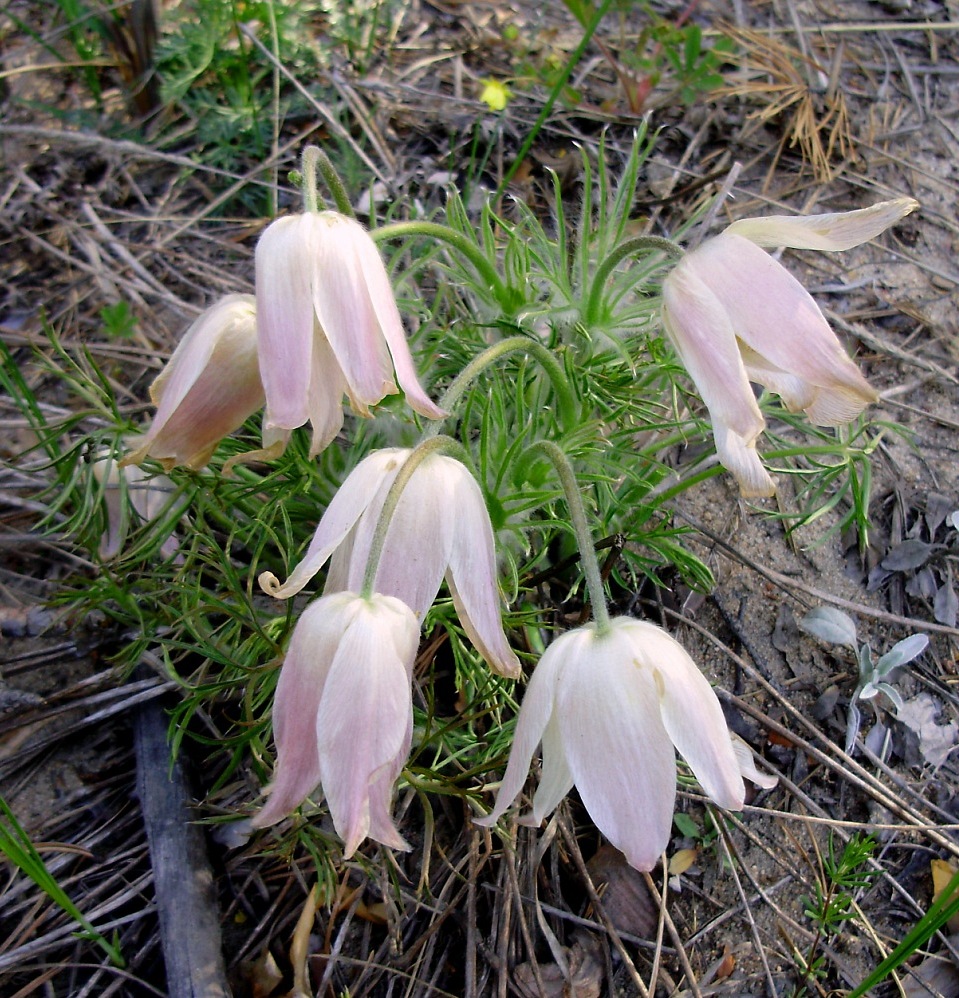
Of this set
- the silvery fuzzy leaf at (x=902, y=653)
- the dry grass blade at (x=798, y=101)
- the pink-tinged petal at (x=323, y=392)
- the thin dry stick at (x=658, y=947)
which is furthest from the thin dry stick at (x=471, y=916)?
the dry grass blade at (x=798, y=101)

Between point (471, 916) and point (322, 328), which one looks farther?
point (471, 916)

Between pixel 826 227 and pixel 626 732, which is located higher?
pixel 826 227

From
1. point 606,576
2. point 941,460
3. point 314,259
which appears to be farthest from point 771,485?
point 941,460

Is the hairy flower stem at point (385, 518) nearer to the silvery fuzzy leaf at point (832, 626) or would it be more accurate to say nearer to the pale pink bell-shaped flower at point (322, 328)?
the pale pink bell-shaped flower at point (322, 328)

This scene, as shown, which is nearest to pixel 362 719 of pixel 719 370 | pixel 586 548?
pixel 586 548

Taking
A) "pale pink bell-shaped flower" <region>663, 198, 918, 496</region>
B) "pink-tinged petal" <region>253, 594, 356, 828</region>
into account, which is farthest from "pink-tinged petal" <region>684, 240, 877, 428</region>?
"pink-tinged petal" <region>253, 594, 356, 828</region>

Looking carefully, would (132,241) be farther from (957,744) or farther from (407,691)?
(957,744)

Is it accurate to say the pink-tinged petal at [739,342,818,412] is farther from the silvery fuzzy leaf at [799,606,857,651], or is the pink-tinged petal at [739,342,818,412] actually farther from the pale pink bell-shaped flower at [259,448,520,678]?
the silvery fuzzy leaf at [799,606,857,651]

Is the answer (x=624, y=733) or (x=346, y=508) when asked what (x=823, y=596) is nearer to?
(x=624, y=733)
